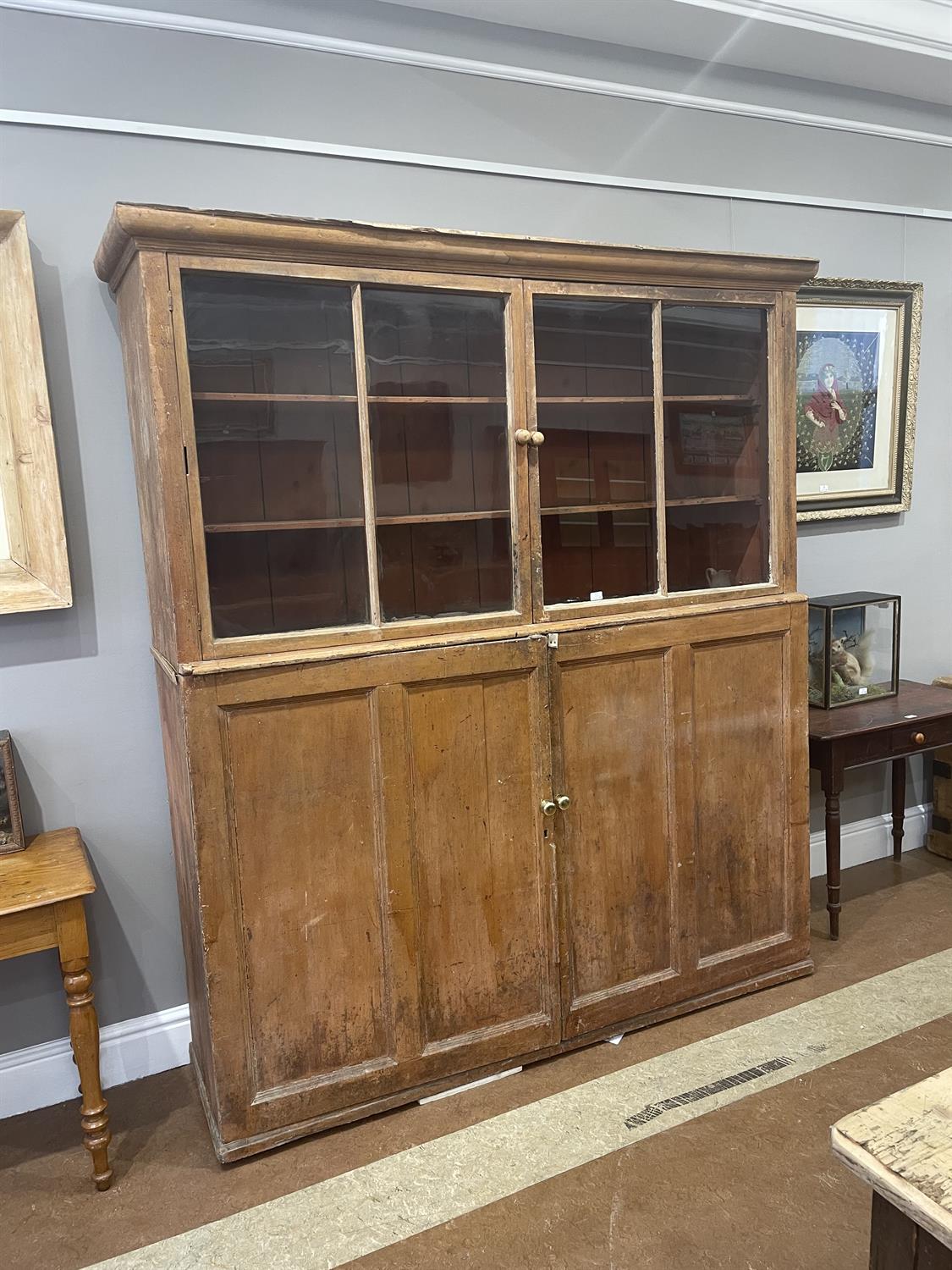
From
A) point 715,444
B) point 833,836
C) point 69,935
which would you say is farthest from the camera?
point 833,836

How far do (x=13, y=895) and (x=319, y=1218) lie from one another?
0.93 meters

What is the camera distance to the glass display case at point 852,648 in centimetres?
307

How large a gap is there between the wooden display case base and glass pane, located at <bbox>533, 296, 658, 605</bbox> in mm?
1160

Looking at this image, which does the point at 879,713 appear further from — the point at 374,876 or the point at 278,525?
the point at 278,525

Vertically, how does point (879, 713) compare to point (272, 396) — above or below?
below

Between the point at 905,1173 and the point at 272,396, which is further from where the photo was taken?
the point at 272,396

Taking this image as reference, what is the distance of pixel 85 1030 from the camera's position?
1982mm

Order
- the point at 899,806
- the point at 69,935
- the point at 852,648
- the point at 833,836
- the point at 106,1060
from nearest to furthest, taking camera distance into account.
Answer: the point at 69,935 → the point at 106,1060 → the point at 833,836 → the point at 852,648 → the point at 899,806

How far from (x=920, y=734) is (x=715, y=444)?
127 centimetres

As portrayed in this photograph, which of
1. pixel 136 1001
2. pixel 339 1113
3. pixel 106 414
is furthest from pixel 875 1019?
pixel 106 414

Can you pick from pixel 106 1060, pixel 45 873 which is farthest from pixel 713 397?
pixel 106 1060

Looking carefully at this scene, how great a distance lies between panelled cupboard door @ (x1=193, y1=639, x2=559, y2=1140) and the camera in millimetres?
2014

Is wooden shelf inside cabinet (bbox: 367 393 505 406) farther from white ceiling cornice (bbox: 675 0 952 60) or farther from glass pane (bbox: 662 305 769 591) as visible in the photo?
white ceiling cornice (bbox: 675 0 952 60)

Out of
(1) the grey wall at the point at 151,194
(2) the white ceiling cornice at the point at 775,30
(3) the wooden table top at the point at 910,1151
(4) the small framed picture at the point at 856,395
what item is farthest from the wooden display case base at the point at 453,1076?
(2) the white ceiling cornice at the point at 775,30
